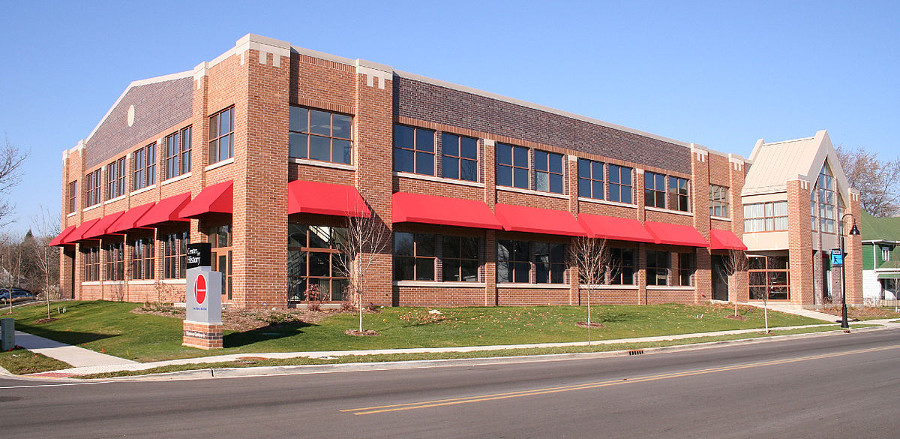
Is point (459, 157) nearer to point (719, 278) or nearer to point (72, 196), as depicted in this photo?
point (719, 278)

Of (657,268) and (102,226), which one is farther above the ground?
(102,226)

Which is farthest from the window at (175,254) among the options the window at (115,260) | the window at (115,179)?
the window at (115,179)

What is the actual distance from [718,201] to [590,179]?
530 inches

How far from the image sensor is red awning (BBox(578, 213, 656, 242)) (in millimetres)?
38000

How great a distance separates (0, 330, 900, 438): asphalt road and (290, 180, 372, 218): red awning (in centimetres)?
1108

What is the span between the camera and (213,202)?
26625mm

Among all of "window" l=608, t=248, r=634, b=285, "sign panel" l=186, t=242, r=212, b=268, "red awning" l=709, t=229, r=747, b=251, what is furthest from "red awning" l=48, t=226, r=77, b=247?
"red awning" l=709, t=229, r=747, b=251

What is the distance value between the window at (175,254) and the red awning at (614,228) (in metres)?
19.4

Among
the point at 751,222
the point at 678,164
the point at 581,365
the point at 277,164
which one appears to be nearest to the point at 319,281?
the point at 277,164

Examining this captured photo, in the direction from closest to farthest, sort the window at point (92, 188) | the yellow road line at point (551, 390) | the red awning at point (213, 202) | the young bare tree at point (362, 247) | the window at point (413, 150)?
the yellow road line at point (551, 390) → the red awning at point (213, 202) → the young bare tree at point (362, 247) → the window at point (413, 150) → the window at point (92, 188)

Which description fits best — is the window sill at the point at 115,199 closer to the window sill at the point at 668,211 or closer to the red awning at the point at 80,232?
the red awning at the point at 80,232

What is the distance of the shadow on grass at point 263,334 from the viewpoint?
20672 mm

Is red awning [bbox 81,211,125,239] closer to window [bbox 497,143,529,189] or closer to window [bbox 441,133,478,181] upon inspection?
window [bbox 441,133,478,181]

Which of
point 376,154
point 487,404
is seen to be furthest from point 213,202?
point 487,404
